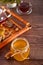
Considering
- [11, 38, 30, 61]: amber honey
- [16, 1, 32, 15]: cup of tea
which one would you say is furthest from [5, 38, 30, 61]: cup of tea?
[16, 1, 32, 15]: cup of tea

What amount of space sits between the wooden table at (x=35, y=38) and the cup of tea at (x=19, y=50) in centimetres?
3

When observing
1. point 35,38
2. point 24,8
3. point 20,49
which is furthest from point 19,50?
point 24,8

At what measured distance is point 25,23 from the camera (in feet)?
4.85

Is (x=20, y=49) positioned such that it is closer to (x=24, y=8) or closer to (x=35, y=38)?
(x=35, y=38)

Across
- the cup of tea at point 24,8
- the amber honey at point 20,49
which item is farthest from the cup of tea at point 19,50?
the cup of tea at point 24,8

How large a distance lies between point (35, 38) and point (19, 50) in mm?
190

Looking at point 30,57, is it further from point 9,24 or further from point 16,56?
point 9,24

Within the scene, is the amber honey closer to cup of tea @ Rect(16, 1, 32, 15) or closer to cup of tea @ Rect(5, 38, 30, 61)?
cup of tea @ Rect(5, 38, 30, 61)

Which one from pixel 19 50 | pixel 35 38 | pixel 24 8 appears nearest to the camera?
pixel 19 50

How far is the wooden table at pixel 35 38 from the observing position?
1.28 m

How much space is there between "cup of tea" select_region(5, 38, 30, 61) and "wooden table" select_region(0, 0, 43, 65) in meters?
0.03

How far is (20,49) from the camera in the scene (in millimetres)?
Answer: 1250

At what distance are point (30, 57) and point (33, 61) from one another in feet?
0.11

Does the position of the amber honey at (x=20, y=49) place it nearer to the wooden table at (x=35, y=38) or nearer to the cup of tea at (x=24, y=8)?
the wooden table at (x=35, y=38)
